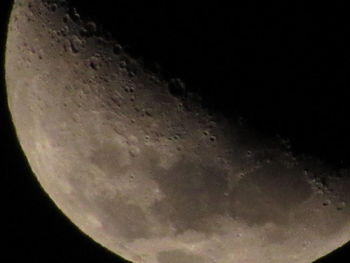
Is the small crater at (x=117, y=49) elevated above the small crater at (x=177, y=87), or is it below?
above

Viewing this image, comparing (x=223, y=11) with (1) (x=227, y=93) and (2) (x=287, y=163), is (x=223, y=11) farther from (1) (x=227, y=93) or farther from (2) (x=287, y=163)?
(2) (x=287, y=163)

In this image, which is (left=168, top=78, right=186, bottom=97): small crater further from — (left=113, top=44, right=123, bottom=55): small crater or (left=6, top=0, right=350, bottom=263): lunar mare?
(left=113, top=44, right=123, bottom=55): small crater

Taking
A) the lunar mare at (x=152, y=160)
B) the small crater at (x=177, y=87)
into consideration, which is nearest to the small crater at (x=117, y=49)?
the lunar mare at (x=152, y=160)

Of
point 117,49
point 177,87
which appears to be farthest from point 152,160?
point 117,49

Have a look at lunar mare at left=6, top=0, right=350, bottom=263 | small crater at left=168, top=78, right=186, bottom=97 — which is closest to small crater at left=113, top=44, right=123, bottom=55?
lunar mare at left=6, top=0, right=350, bottom=263

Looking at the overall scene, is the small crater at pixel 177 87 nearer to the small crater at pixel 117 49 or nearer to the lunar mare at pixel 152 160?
the lunar mare at pixel 152 160

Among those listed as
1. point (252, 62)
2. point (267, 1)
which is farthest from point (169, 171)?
point (267, 1)

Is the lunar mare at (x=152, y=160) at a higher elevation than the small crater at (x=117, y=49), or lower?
lower

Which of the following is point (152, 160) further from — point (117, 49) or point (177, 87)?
point (117, 49)
